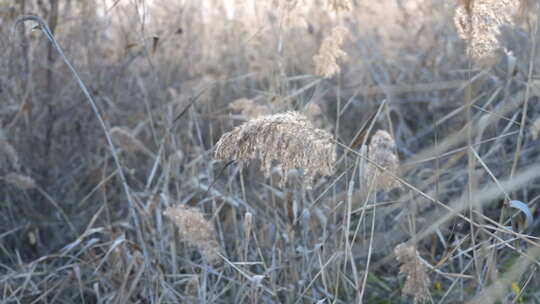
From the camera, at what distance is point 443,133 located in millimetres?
2814

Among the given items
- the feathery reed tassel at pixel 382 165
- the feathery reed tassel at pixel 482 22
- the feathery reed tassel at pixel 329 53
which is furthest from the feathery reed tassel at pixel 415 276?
the feathery reed tassel at pixel 329 53

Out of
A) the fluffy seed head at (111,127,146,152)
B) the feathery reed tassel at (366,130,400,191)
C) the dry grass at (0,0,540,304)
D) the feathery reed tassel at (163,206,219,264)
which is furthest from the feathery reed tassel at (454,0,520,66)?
the fluffy seed head at (111,127,146,152)

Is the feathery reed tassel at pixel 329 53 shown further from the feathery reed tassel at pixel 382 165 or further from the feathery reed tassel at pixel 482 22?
the feathery reed tassel at pixel 482 22

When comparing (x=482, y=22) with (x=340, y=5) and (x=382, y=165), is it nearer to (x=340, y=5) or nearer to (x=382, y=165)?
(x=382, y=165)

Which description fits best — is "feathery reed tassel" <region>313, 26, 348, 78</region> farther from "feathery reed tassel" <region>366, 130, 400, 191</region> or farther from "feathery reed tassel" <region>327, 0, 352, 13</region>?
"feathery reed tassel" <region>366, 130, 400, 191</region>

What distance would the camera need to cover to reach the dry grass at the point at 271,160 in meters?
1.48

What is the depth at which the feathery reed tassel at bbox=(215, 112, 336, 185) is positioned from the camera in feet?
3.74

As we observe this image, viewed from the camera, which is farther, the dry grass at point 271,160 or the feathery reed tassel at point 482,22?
the dry grass at point 271,160

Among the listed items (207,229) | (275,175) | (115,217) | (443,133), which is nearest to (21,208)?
(115,217)

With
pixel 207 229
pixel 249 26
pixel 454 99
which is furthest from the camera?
pixel 249 26

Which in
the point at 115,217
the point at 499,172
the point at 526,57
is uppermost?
the point at 526,57

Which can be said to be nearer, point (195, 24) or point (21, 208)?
point (21, 208)

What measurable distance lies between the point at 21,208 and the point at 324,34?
1943 millimetres

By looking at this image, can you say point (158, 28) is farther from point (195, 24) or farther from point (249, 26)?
point (249, 26)
